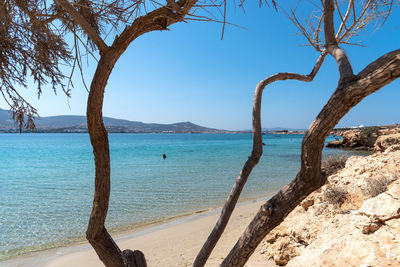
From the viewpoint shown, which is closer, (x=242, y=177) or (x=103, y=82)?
(x=103, y=82)

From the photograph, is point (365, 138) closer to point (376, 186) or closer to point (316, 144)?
point (376, 186)

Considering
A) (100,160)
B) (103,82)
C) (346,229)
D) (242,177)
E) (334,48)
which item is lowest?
(346,229)

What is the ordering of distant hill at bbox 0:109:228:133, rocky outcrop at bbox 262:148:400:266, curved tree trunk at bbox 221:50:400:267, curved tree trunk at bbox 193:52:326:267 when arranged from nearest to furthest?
curved tree trunk at bbox 221:50:400:267 → curved tree trunk at bbox 193:52:326:267 → rocky outcrop at bbox 262:148:400:266 → distant hill at bbox 0:109:228:133

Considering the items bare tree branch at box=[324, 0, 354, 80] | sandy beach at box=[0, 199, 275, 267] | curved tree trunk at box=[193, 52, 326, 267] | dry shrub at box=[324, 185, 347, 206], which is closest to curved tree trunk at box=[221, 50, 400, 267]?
bare tree branch at box=[324, 0, 354, 80]

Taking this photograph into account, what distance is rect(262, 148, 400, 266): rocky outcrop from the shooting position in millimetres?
2200

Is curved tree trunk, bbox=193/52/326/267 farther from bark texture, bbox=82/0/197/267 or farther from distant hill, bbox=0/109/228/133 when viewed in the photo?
distant hill, bbox=0/109/228/133

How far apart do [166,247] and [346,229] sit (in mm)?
3839

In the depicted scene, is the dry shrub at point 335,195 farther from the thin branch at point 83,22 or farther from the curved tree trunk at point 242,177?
the thin branch at point 83,22

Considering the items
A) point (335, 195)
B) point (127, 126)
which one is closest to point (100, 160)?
point (335, 195)

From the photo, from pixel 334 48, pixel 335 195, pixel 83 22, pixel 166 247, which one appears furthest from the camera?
pixel 166 247

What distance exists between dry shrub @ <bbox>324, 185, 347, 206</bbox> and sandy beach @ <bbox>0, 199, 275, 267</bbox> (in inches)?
61.1

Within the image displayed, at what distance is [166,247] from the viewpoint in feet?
17.1

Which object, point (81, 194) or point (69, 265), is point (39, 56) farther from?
point (81, 194)

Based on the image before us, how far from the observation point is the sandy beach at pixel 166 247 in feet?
15.0
